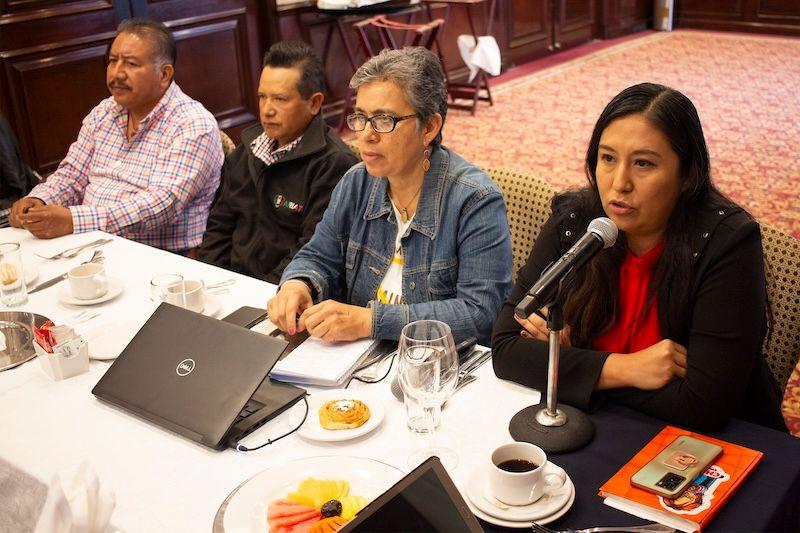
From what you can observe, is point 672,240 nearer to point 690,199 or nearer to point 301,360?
point 690,199

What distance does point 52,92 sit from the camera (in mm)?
4832

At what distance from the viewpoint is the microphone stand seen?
1486mm

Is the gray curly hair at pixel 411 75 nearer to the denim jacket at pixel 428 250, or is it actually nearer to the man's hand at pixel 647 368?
the denim jacket at pixel 428 250

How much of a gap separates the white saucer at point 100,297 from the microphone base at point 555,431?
1152 mm

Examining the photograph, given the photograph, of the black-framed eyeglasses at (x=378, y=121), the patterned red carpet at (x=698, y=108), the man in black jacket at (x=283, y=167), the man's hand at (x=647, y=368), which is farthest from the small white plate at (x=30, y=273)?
the patterned red carpet at (x=698, y=108)

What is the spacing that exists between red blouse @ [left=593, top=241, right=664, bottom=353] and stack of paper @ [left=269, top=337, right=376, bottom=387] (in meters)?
0.52

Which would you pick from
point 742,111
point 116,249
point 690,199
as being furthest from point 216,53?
point 690,199

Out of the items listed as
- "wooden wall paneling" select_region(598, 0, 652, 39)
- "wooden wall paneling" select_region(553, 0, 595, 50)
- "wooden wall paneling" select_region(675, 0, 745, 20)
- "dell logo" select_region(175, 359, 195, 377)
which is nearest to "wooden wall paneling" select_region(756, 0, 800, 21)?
"wooden wall paneling" select_region(675, 0, 745, 20)

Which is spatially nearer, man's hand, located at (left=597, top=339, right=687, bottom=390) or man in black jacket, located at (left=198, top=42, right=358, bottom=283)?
man's hand, located at (left=597, top=339, right=687, bottom=390)

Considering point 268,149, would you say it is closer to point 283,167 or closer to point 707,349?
point 283,167

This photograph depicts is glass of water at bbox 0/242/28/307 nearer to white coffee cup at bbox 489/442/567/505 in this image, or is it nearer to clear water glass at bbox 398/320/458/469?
clear water glass at bbox 398/320/458/469

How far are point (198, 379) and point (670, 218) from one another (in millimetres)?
984

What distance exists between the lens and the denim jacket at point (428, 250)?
2.07 meters

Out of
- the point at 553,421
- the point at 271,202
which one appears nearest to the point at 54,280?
the point at 271,202
